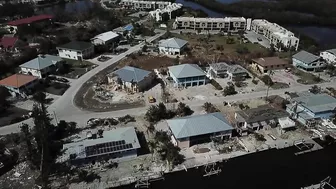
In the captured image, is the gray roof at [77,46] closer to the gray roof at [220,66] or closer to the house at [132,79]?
the house at [132,79]

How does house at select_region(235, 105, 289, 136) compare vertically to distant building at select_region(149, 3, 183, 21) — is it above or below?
below

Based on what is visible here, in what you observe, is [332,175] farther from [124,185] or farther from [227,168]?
[124,185]

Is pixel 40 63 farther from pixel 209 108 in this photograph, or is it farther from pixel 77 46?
pixel 209 108

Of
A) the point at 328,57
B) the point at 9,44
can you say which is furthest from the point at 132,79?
the point at 328,57

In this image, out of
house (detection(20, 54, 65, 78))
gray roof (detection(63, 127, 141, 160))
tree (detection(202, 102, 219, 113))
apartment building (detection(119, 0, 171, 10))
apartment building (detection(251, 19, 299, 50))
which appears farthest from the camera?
apartment building (detection(119, 0, 171, 10))

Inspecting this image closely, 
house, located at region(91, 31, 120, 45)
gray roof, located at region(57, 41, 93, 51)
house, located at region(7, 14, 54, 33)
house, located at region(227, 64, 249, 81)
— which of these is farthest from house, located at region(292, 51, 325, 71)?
house, located at region(7, 14, 54, 33)

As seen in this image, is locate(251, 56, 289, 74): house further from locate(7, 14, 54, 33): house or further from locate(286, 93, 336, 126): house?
locate(7, 14, 54, 33): house

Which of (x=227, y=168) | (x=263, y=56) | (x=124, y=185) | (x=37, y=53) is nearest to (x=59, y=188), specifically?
(x=124, y=185)
